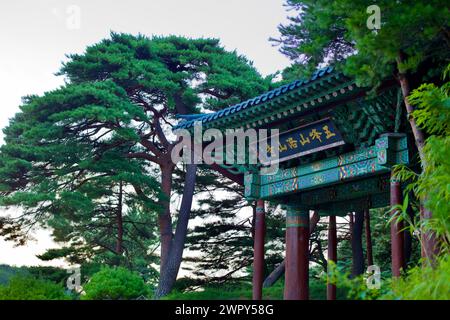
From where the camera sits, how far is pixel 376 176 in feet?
36.1

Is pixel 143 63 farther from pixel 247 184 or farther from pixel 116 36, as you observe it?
pixel 247 184

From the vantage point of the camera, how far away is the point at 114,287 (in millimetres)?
12641

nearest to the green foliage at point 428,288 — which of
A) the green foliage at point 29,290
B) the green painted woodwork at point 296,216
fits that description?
the green foliage at point 29,290

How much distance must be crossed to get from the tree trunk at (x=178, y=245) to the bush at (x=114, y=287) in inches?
193

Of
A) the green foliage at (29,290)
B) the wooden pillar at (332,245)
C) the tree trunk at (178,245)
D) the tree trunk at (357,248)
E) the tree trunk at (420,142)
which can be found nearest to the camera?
the tree trunk at (420,142)

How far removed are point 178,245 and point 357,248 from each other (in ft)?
17.7

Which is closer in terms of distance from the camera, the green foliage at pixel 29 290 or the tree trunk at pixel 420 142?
the tree trunk at pixel 420 142

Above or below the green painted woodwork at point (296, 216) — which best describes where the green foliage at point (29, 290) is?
below

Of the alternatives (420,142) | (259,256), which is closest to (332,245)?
(259,256)

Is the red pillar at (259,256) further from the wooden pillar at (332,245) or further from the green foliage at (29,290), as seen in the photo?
the green foliage at (29,290)

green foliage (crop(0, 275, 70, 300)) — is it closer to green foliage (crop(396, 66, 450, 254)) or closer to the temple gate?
the temple gate

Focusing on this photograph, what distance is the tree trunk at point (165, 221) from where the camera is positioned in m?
18.5

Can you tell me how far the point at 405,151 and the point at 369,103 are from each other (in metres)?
0.95
